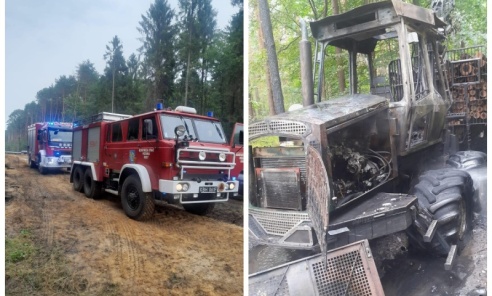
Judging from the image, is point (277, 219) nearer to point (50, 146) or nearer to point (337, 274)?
point (337, 274)

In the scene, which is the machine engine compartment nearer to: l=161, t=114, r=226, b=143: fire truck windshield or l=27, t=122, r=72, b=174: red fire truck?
l=161, t=114, r=226, b=143: fire truck windshield

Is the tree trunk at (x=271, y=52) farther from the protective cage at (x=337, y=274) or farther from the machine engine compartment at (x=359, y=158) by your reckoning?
the protective cage at (x=337, y=274)

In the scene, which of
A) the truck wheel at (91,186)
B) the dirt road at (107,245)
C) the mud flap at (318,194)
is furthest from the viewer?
the truck wheel at (91,186)

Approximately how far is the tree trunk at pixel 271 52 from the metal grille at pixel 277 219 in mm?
535

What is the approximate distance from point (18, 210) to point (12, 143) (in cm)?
37

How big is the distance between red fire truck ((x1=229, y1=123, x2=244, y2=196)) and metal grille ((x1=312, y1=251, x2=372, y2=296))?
1.97 ft

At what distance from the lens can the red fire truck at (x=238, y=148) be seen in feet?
8.07

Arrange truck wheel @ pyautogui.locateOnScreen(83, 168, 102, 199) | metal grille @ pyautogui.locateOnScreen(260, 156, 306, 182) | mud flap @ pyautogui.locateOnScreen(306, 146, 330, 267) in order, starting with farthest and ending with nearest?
truck wheel @ pyautogui.locateOnScreen(83, 168, 102, 199), metal grille @ pyautogui.locateOnScreen(260, 156, 306, 182), mud flap @ pyautogui.locateOnScreen(306, 146, 330, 267)

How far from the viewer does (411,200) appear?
7.32ft

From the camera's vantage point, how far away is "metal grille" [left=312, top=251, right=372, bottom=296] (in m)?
2.22

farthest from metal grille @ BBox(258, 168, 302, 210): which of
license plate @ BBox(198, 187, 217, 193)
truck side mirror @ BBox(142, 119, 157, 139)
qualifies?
truck side mirror @ BBox(142, 119, 157, 139)

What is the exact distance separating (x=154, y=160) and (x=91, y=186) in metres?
0.41

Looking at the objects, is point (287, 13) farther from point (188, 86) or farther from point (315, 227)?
point (315, 227)

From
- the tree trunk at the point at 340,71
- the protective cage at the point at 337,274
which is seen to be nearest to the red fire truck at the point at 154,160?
the protective cage at the point at 337,274
